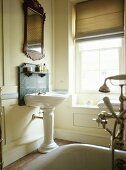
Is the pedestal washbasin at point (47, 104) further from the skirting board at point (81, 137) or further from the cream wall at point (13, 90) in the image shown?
the skirting board at point (81, 137)

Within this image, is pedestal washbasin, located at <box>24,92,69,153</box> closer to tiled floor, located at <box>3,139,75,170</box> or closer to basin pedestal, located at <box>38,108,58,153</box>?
basin pedestal, located at <box>38,108,58,153</box>

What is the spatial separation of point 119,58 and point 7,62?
1.76m

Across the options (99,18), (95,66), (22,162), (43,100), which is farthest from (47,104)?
(99,18)

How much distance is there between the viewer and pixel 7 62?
2186 mm

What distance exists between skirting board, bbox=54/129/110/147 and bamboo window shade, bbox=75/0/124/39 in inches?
64.1

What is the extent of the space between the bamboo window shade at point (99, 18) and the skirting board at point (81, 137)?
163cm

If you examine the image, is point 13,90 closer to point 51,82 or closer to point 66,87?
point 51,82

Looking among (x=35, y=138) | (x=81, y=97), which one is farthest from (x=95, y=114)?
(x=35, y=138)

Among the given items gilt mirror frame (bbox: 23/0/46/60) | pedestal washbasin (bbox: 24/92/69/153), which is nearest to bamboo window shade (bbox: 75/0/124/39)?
gilt mirror frame (bbox: 23/0/46/60)

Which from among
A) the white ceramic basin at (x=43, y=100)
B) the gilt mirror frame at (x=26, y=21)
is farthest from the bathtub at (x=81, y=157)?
the gilt mirror frame at (x=26, y=21)

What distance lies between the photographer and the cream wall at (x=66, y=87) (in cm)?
289

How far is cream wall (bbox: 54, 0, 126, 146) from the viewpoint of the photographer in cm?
289

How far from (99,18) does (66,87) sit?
1.26 meters

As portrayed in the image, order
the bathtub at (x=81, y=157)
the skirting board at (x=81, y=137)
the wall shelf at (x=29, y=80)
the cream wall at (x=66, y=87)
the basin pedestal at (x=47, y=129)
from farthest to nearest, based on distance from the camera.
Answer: the cream wall at (x=66, y=87), the skirting board at (x=81, y=137), the basin pedestal at (x=47, y=129), the wall shelf at (x=29, y=80), the bathtub at (x=81, y=157)
